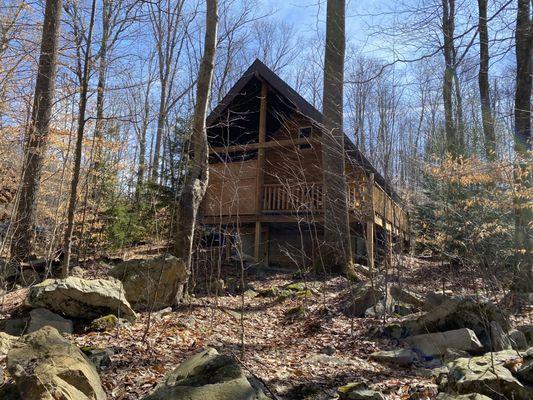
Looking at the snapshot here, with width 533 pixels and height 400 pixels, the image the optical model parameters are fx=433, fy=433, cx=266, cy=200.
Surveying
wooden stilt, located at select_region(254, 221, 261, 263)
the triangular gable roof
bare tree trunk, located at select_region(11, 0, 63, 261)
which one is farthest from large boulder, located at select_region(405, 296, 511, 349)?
bare tree trunk, located at select_region(11, 0, 63, 261)

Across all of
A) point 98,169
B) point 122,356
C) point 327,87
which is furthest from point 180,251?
point 98,169

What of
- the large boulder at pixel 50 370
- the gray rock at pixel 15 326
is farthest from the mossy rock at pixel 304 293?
the large boulder at pixel 50 370

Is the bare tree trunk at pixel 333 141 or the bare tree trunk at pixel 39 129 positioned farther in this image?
the bare tree trunk at pixel 333 141

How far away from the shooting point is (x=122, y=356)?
502 cm

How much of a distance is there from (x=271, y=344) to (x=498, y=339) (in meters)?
3.24

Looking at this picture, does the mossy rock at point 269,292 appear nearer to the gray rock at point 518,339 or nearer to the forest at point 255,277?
the forest at point 255,277

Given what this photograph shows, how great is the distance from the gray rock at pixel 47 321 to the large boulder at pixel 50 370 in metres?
1.84

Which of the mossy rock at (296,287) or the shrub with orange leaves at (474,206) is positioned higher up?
the shrub with orange leaves at (474,206)

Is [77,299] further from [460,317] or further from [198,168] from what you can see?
[460,317]

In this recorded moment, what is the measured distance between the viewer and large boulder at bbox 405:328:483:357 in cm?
A: 618

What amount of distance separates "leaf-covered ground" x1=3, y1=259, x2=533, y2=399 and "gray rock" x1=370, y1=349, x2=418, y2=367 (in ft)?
0.50

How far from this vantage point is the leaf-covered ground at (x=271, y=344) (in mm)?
4695

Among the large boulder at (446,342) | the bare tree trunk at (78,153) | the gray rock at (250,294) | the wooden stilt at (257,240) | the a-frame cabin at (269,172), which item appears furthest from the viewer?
the wooden stilt at (257,240)

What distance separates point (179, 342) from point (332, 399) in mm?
2311
